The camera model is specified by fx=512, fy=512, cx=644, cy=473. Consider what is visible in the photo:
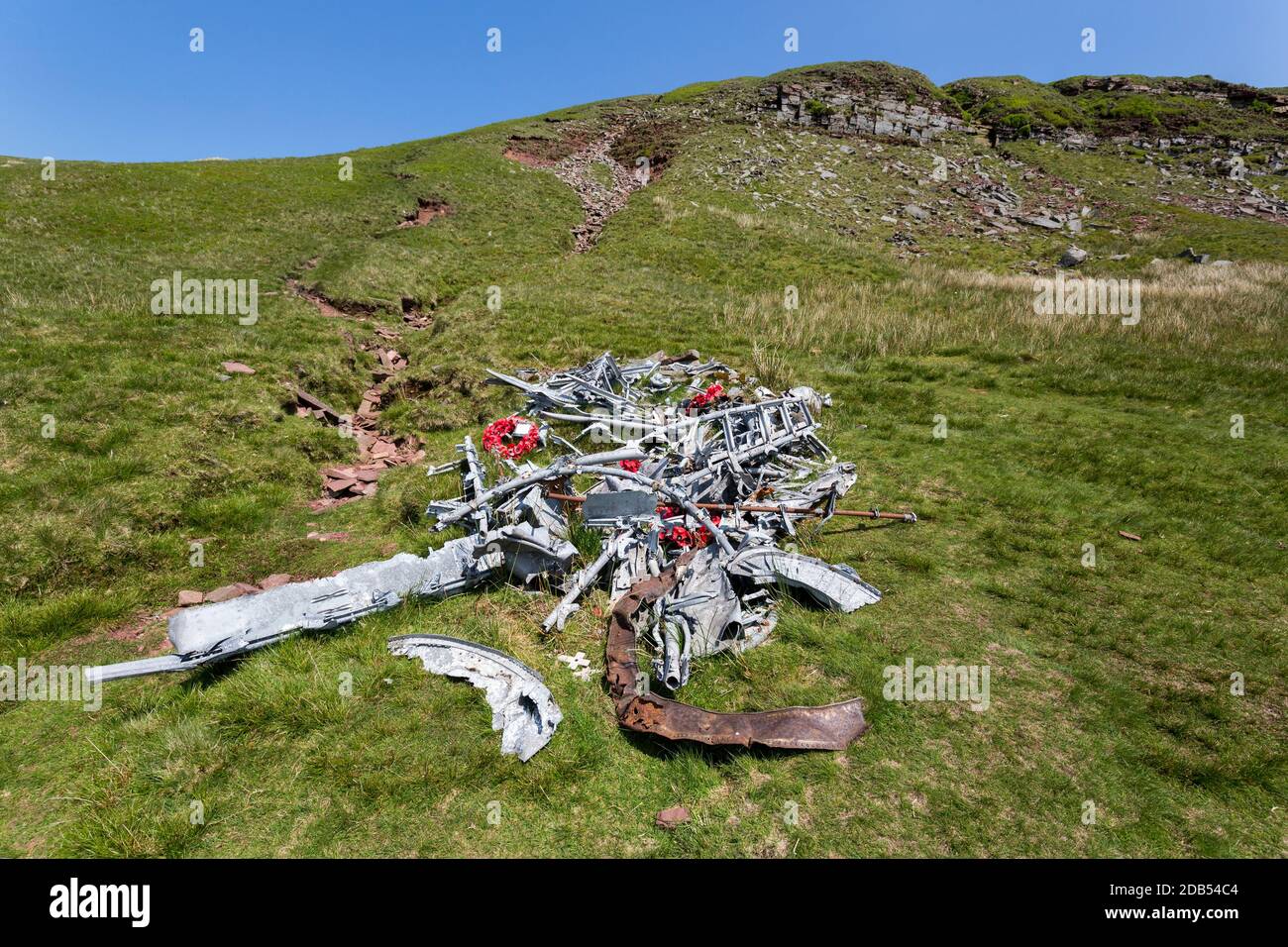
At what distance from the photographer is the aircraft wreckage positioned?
4.77m

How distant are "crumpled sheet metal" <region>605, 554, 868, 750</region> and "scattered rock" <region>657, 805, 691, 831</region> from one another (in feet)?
1.81

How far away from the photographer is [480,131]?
54.5 metres

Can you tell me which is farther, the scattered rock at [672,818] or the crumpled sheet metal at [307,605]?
the crumpled sheet metal at [307,605]

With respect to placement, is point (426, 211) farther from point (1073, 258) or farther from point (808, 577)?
point (1073, 258)

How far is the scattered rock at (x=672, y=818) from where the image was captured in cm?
405

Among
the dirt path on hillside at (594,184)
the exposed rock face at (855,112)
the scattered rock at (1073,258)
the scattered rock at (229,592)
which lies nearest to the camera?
the scattered rock at (229,592)

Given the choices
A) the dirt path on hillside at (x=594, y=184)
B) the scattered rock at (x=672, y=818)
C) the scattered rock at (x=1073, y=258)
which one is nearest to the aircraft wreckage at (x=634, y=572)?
the scattered rock at (x=672, y=818)

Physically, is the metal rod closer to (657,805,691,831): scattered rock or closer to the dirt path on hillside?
(657,805,691,831): scattered rock

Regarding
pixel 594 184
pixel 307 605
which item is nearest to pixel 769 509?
pixel 307 605

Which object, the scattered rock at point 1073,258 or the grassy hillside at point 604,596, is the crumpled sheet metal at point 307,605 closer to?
the grassy hillside at point 604,596

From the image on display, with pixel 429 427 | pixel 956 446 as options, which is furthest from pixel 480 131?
pixel 956 446

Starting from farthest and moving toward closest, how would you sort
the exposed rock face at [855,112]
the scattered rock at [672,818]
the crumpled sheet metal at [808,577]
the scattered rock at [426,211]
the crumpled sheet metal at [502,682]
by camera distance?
the exposed rock face at [855,112] < the scattered rock at [426,211] < the crumpled sheet metal at [808,577] < the crumpled sheet metal at [502,682] < the scattered rock at [672,818]

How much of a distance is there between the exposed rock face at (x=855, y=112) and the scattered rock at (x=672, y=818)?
→ 209ft
